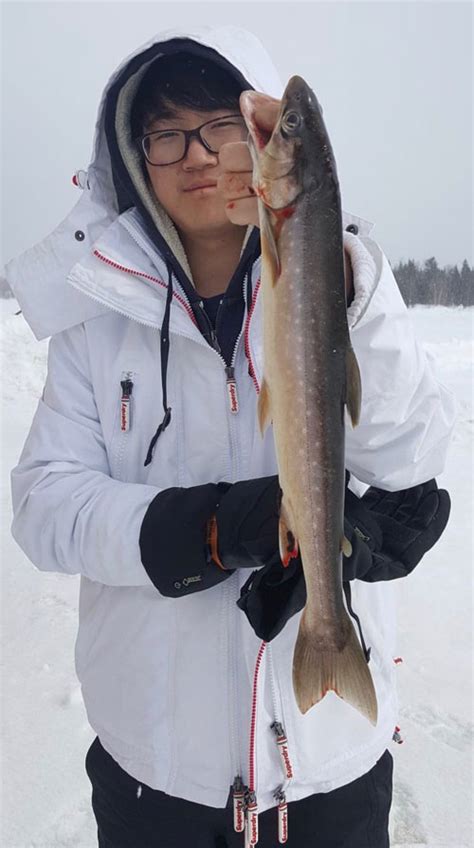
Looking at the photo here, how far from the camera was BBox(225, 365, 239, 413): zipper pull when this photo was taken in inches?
76.1

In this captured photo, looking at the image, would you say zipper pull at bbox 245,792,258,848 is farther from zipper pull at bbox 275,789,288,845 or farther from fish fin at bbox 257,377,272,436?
fish fin at bbox 257,377,272,436

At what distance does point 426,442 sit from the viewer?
174 centimetres

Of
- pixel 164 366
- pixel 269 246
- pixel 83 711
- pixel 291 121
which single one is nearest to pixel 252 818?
pixel 164 366

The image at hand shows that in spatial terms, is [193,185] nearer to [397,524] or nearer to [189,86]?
[189,86]

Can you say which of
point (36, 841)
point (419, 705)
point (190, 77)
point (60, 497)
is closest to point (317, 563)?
point (60, 497)

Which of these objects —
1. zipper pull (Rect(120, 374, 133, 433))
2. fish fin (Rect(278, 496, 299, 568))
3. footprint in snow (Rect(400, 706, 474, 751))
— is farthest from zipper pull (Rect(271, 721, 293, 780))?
footprint in snow (Rect(400, 706, 474, 751))

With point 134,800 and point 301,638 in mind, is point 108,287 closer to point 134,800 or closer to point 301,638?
point 301,638

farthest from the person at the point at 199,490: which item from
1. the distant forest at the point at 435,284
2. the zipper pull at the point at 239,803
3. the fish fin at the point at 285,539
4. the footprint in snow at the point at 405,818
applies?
the distant forest at the point at 435,284

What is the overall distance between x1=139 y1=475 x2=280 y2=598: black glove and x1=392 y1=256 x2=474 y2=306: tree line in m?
39.2

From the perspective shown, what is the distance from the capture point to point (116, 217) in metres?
2.35

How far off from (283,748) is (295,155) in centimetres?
150

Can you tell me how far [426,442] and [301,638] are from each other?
0.61 meters

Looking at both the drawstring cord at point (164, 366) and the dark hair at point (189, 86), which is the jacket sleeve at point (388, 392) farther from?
the dark hair at point (189, 86)

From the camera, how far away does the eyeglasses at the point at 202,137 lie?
6.39 ft
